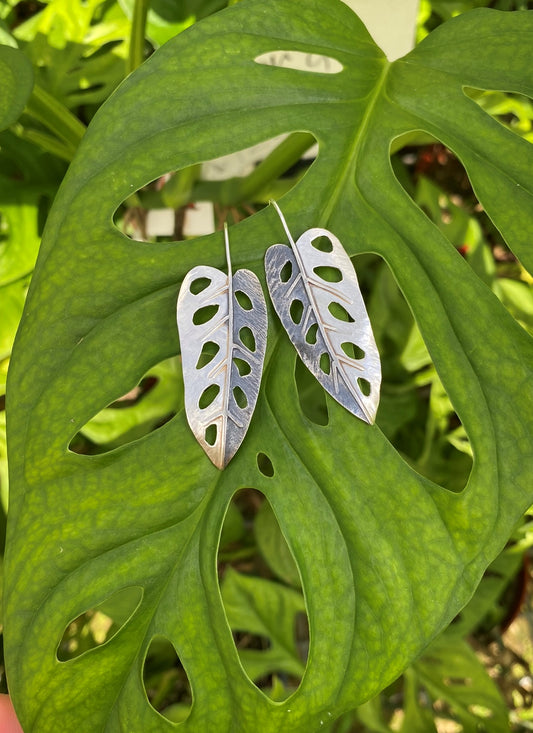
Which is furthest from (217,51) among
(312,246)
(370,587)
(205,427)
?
(370,587)

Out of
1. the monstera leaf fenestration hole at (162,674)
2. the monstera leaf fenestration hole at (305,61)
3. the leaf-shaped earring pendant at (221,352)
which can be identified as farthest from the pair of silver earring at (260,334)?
the monstera leaf fenestration hole at (162,674)

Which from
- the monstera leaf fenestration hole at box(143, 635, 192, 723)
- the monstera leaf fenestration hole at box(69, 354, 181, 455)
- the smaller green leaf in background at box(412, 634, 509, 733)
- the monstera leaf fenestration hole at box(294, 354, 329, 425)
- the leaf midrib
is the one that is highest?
the leaf midrib

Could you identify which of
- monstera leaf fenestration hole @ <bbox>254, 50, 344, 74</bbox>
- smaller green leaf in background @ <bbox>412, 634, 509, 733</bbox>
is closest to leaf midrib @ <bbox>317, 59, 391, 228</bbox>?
monstera leaf fenestration hole @ <bbox>254, 50, 344, 74</bbox>

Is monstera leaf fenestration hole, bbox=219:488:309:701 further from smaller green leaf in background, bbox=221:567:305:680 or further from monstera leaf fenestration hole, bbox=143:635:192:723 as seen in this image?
monstera leaf fenestration hole, bbox=143:635:192:723

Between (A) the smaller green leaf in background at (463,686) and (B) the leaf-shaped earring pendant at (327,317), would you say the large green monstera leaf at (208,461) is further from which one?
(A) the smaller green leaf in background at (463,686)

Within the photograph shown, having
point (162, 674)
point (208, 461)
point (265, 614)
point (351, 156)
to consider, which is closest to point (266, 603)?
point (265, 614)

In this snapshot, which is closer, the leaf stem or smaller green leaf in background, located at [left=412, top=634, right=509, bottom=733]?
the leaf stem

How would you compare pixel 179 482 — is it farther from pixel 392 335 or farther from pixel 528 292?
pixel 528 292
